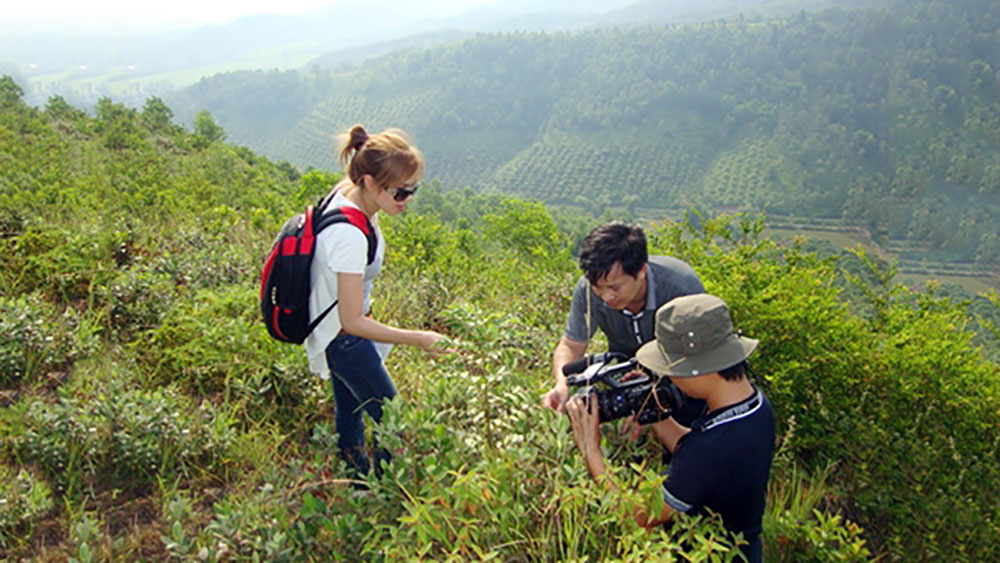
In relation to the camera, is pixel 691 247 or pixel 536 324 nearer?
pixel 691 247

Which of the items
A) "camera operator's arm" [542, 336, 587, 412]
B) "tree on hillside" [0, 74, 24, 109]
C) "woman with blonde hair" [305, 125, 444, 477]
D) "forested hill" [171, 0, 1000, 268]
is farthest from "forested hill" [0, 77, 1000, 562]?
"forested hill" [171, 0, 1000, 268]

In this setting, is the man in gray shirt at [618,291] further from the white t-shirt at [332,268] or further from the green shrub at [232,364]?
the green shrub at [232,364]

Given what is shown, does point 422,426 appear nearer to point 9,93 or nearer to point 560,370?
point 560,370

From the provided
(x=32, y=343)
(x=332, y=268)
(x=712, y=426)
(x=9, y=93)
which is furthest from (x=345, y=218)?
(x=9, y=93)

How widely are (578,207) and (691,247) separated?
93.4 metres

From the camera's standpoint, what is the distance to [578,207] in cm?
9638

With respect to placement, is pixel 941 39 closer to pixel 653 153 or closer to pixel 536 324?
pixel 653 153

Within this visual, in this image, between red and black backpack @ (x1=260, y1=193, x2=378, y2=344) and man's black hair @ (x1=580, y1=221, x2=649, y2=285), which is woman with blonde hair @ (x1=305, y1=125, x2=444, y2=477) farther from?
man's black hair @ (x1=580, y1=221, x2=649, y2=285)

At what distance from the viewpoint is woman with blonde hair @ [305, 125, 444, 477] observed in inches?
87.4

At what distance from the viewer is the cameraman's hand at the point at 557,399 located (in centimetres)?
229

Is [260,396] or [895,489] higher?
[260,396]

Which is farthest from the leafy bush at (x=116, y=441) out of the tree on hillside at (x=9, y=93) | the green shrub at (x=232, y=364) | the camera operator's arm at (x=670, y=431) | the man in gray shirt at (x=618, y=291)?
the tree on hillside at (x=9, y=93)

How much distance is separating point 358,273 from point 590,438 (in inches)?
39.5

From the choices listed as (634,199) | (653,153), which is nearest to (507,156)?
(653,153)
